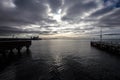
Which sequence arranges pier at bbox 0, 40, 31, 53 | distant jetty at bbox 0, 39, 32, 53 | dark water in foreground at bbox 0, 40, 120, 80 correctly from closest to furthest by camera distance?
dark water in foreground at bbox 0, 40, 120, 80
pier at bbox 0, 40, 31, 53
distant jetty at bbox 0, 39, 32, 53

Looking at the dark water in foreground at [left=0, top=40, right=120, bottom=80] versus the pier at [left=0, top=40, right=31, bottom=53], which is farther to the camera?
the pier at [left=0, top=40, right=31, bottom=53]

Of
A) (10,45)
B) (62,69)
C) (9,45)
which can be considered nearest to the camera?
(62,69)

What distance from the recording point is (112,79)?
11.1 meters

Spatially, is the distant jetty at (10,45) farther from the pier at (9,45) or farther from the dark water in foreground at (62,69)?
the dark water in foreground at (62,69)

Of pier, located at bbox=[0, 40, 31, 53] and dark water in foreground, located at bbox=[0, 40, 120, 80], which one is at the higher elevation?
pier, located at bbox=[0, 40, 31, 53]

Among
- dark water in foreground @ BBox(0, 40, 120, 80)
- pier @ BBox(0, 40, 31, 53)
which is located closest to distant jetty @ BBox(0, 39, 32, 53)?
pier @ BBox(0, 40, 31, 53)

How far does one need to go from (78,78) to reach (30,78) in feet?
21.0

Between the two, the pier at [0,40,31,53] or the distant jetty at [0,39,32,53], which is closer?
the pier at [0,40,31,53]

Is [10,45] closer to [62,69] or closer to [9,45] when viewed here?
[9,45]

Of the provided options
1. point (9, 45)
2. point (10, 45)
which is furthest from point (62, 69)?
point (10, 45)

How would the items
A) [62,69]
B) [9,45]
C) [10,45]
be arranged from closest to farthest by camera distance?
[62,69]
[9,45]
[10,45]

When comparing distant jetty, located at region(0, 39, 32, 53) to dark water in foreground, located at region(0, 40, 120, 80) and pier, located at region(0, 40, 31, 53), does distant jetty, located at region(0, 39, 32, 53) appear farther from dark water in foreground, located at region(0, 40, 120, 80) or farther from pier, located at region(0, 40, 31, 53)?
dark water in foreground, located at region(0, 40, 120, 80)

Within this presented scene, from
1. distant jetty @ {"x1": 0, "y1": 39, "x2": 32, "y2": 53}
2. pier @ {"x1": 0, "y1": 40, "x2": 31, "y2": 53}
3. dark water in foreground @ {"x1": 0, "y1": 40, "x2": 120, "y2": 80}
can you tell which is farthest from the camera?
distant jetty @ {"x1": 0, "y1": 39, "x2": 32, "y2": 53}

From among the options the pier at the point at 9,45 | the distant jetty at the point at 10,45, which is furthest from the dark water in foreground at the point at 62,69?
the distant jetty at the point at 10,45
